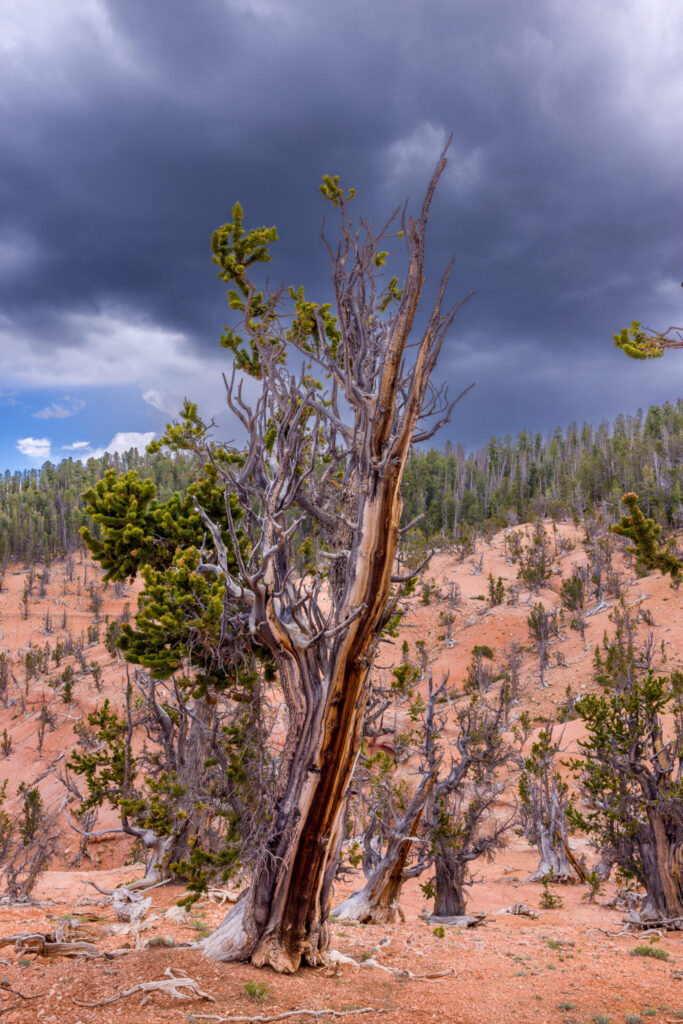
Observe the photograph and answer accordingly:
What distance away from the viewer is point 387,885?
401 inches

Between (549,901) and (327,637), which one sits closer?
(327,637)

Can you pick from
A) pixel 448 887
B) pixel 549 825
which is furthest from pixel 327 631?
pixel 549 825

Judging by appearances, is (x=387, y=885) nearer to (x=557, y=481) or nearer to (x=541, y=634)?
(x=541, y=634)

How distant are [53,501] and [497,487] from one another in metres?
67.7

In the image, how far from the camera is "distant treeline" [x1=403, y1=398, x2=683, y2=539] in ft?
201

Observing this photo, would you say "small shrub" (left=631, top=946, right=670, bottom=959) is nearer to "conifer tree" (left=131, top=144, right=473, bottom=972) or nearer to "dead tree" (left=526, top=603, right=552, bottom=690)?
"conifer tree" (left=131, top=144, right=473, bottom=972)

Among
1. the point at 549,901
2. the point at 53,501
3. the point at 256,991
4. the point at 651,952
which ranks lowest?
the point at 549,901

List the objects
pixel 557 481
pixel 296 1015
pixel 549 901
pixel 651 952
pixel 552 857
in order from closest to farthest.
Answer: pixel 296 1015
pixel 651 952
pixel 549 901
pixel 552 857
pixel 557 481

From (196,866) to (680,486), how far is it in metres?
62.6

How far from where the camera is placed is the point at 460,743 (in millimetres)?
12094

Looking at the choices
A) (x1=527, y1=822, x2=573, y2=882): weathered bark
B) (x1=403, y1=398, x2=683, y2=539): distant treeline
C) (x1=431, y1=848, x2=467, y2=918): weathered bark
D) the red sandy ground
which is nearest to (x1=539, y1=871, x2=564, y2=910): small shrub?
the red sandy ground

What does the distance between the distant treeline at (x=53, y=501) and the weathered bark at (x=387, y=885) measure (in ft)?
138

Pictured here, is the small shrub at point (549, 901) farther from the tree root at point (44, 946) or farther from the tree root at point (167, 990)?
the tree root at point (167, 990)

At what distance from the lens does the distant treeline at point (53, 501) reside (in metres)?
71.2
